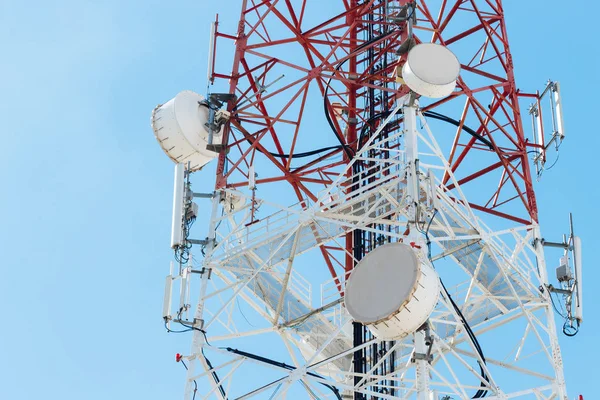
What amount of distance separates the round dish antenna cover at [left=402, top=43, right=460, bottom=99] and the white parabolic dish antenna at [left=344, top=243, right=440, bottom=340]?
4.47 m

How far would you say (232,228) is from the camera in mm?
32000

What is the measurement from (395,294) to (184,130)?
29.8ft

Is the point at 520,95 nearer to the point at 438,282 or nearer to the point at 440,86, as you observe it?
the point at 440,86

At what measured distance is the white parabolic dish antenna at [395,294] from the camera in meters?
26.1

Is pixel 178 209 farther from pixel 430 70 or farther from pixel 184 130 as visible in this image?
pixel 430 70

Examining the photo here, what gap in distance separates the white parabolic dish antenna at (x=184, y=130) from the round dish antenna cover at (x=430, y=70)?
245 inches

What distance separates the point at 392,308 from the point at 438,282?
3.99 ft

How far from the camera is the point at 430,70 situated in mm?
29609

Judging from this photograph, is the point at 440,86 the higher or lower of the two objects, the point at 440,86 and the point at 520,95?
the lower

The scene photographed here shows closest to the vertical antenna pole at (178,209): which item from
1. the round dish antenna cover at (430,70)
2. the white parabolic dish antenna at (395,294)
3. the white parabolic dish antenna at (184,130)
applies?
the white parabolic dish antenna at (184,130)

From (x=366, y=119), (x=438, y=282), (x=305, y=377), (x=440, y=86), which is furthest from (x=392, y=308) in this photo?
(x=366, y=119)

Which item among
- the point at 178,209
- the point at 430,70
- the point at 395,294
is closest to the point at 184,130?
the point at 178,209

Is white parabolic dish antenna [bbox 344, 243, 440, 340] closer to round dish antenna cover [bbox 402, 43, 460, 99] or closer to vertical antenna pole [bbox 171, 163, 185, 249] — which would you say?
round dish antenna cover [bbox 402, 43, 460, 99]

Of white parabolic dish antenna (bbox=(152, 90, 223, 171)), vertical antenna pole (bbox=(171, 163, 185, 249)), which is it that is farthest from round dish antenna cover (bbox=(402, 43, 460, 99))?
vertical antenna pole (bbox=(171, 163, 185, 249))
